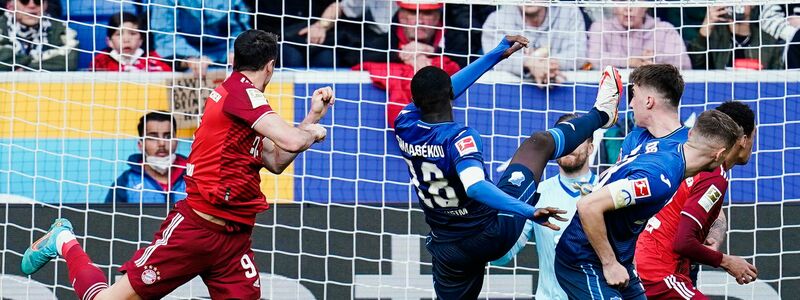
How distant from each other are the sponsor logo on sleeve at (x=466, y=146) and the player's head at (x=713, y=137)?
110 cm

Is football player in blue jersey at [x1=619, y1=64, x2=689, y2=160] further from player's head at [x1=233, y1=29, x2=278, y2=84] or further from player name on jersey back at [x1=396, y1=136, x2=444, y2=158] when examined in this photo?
player's head at [x1=233, y1=29, x2=278, y2=84]

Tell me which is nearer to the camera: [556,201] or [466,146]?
[466,146]

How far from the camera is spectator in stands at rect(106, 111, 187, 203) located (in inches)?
362

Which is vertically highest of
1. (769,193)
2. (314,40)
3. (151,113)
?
(314,40)

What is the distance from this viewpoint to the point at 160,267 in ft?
21.2

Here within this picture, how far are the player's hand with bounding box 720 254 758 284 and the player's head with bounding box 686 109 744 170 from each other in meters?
1.08

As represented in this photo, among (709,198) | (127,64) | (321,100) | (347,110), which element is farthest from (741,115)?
(127,64)

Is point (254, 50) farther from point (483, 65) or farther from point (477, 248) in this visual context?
point (477, 248)

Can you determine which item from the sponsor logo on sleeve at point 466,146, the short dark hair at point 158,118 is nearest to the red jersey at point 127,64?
the short dark hair at point 158,118

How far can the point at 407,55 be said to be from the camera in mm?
9531

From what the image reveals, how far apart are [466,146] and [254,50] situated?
4.00 feet

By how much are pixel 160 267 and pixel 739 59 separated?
5.24 m

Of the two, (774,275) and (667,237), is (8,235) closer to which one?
(667,237)

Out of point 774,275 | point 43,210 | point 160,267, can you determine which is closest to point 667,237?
point 774,275
